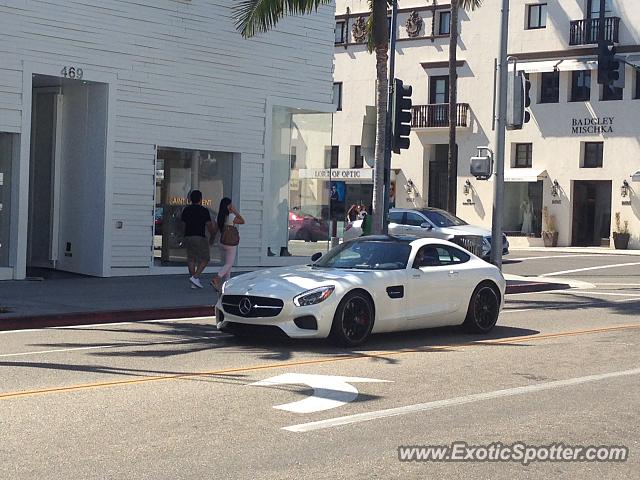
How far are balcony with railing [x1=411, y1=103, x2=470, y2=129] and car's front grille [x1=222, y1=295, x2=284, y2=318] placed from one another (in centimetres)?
3723

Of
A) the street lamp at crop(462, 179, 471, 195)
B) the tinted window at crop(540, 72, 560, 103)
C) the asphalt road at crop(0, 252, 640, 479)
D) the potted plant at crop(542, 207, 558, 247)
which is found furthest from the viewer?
the street lamp at crop(462, 179, 471, 195)

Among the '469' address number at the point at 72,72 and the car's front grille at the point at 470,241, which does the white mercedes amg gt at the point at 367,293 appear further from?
the car's front grille at the point at 470,241

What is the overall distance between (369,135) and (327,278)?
9.64 m

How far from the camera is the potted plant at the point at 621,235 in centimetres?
4491

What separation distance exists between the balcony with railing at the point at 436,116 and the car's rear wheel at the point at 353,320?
121 ft

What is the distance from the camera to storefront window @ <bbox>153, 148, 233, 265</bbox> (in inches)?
928

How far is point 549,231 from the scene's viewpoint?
47.1 meters

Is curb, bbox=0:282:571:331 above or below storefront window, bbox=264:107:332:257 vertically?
below

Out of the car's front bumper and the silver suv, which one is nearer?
the car's front bumper

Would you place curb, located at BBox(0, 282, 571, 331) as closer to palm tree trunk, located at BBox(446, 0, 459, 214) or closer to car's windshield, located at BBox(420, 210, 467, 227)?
car's windshield, located at BBox(420, 210, 467, 227)

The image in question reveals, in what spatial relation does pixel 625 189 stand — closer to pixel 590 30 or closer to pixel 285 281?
pixel 590 30

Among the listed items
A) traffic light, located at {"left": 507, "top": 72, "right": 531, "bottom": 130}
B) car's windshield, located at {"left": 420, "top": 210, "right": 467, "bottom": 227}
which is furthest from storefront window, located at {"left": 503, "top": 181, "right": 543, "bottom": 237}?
traffic light, located at {"left": 507, "top": 72, "right": 531, "bottom": 130}

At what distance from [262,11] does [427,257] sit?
31.1 ft

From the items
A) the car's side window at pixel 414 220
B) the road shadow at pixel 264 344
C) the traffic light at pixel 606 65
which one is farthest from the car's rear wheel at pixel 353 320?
the car's side window at pixel 414 220
